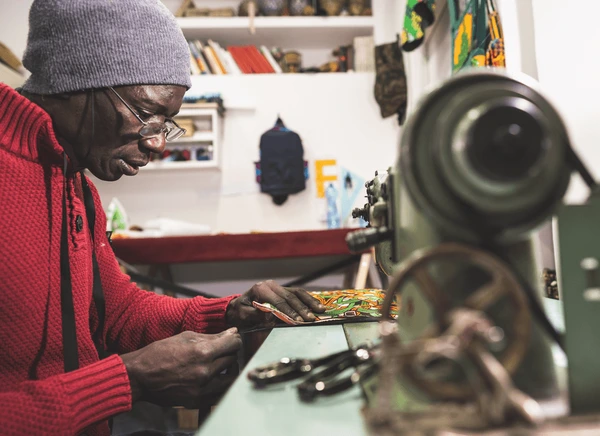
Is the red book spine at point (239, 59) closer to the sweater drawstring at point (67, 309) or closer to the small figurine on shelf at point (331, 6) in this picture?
the small figurine on shelf at point (331, 6)

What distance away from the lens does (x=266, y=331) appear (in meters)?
1.01

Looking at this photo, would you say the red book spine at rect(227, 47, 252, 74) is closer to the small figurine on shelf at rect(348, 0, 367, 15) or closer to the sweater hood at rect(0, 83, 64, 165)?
the small figurine on shelf at rect(348, 0, 367, 15)

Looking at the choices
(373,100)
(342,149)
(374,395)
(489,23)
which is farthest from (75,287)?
(373,100)

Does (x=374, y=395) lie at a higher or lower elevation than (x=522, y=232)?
lower

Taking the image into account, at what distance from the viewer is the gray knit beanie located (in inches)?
43.4

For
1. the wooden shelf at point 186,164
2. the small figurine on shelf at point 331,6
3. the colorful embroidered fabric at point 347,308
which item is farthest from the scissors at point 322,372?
the small figurine on shelf at point 331,6

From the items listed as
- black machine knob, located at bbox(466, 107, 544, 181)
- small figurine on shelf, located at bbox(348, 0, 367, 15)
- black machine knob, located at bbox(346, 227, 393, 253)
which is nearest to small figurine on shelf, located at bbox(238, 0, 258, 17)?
small figurine on shelf, located at bbox(348, 0, 367, 15)

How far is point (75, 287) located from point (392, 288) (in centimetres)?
93

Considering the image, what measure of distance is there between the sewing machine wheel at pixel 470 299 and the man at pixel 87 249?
0.53 metres

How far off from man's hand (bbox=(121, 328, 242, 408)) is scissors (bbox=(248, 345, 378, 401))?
0.27 meters

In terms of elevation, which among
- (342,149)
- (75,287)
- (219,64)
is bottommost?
(75,287)

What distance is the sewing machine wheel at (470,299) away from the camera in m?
0.37

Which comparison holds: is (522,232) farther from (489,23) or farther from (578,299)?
(489,23)

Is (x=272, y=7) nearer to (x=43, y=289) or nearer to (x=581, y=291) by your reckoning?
(x=43, y=289)
